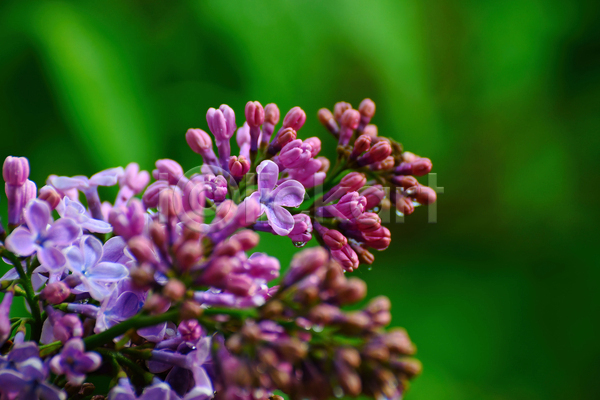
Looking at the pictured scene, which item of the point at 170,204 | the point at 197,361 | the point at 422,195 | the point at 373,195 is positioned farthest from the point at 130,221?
the point at 422,195

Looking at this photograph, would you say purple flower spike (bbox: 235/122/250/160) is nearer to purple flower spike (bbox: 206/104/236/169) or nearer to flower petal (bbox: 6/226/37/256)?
purple flower spike (bbox: 206/104/236/169)

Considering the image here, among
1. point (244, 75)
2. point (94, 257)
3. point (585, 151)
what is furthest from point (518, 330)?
point (94, 257)

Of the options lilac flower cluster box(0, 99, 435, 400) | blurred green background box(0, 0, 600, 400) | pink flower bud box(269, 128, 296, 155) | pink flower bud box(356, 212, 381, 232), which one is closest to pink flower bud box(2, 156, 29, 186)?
lilac flower cluster box(0, 99, 435, 400)

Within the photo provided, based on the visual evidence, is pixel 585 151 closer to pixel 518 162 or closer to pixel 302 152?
pixel 518 162

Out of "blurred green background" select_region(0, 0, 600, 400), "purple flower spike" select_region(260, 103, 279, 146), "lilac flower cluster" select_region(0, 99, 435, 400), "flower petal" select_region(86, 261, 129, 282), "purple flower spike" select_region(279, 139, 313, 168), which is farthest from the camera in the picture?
"blurred green background" select_region(0, 0, 600, 400)

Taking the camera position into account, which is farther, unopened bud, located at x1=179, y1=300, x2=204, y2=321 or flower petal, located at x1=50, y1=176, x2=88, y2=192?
flower petal, located at x1=50, y1=176, x2=88, y2=192

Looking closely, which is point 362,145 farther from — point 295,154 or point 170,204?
point 170,204

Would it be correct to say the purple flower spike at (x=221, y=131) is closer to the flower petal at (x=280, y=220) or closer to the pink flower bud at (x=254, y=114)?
the pink flower bud at (x=254, y=114)
